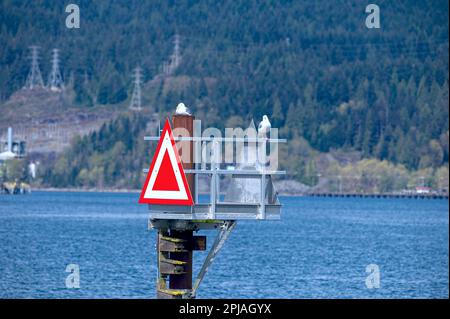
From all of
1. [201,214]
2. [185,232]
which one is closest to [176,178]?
[201,214]

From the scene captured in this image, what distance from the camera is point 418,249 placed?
116125 millimetres

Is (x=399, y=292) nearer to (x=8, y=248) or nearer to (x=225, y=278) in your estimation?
(x=225, y=278)

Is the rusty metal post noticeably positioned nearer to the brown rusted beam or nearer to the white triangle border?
the brown rusted beam

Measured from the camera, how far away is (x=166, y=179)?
18391 mm

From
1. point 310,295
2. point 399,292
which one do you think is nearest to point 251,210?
point 310,295

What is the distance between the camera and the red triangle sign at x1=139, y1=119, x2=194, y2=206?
59.7 ft

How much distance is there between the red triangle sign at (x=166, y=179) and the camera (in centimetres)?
1820
